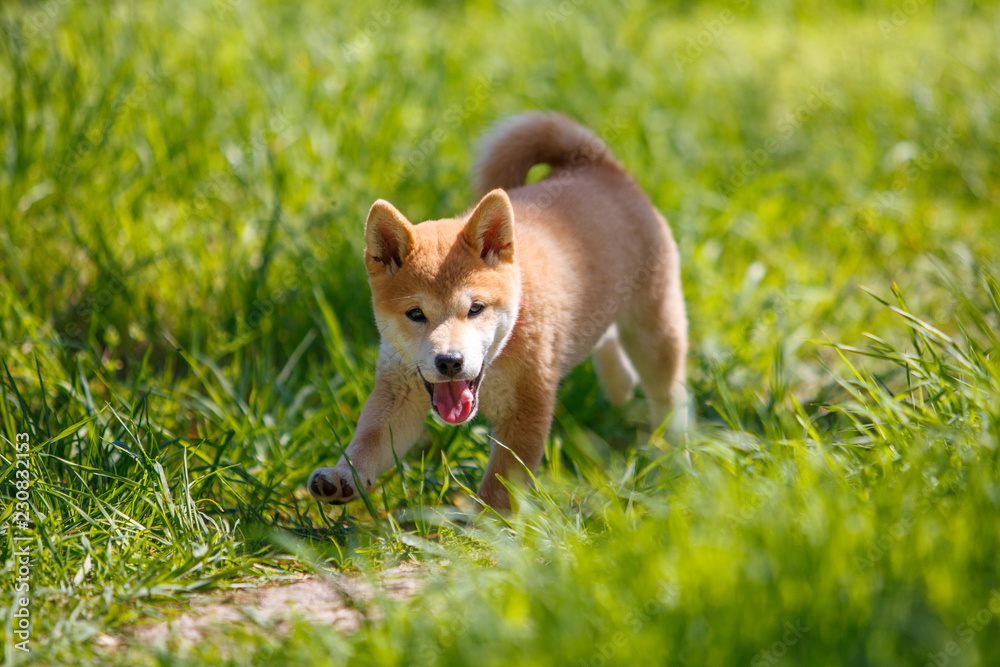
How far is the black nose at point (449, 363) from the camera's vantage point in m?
2.83

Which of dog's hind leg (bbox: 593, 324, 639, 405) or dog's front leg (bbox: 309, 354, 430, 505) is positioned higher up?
dog's front leg (bbox: 309, 354, 430, 505)

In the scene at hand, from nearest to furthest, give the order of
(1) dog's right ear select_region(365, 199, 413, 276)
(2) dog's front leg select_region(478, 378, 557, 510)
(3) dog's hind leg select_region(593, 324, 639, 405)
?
(1) dog's right ear select_region(365, 199, 413, 276) → (2) dog's front leg select_region(478, 378, 557, 510) → (3) dog's hind leg select_region(593, 324, 639, 405)

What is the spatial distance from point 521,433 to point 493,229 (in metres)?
0.78

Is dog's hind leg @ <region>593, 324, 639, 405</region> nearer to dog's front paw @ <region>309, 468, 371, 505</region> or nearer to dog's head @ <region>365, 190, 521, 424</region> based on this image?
dog's head @ <region>365, 190, 521, 424</region>

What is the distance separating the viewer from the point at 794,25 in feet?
25.8

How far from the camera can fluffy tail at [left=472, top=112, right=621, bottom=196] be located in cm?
409

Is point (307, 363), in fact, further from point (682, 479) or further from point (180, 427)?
point (682, 479)

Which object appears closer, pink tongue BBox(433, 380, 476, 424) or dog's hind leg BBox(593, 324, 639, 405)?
pink tongue BBox(433, 380, 476, 424)

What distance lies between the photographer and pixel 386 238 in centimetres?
317

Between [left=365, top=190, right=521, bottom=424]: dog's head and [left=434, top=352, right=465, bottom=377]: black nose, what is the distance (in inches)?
1.7

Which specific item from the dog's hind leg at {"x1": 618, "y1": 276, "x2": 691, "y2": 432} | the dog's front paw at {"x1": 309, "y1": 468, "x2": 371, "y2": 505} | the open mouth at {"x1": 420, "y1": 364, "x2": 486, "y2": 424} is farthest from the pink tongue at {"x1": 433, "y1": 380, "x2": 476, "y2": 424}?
the dog's hind leg at {"x1": 618, "y1": 276, "x2": 691, "y2": 432}

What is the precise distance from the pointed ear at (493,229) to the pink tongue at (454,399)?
494 mm

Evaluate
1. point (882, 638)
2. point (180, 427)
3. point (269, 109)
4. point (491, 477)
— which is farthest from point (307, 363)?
point (882, 638)

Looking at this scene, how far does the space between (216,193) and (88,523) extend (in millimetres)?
2649
